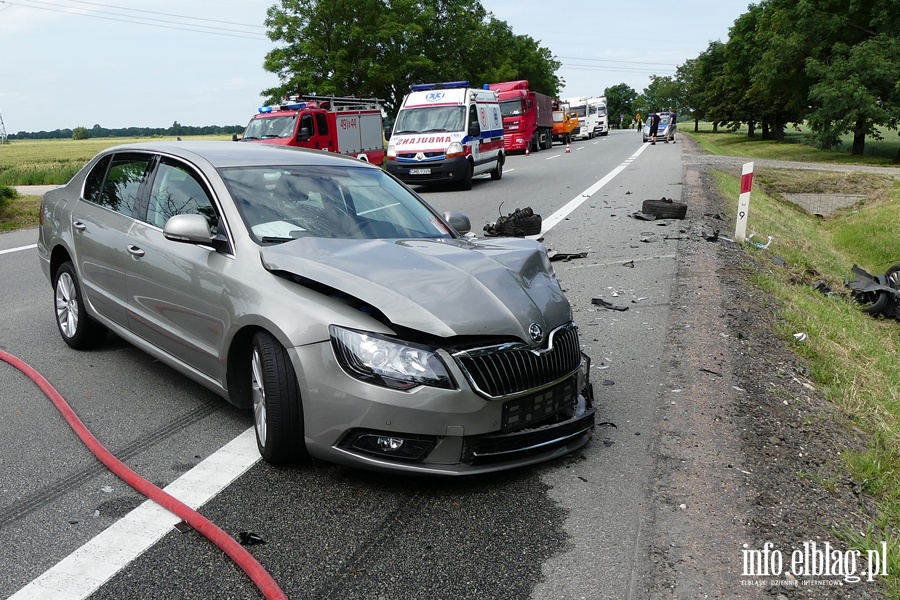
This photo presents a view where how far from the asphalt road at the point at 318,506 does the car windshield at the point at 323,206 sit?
1.16m

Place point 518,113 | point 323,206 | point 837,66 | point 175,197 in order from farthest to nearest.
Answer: point 518,113, point 837,66, point 175,197, point 323,206

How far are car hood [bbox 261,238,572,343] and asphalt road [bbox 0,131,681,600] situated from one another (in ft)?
2.55

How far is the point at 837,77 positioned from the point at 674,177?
1910 cm

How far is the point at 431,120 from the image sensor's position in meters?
21.6

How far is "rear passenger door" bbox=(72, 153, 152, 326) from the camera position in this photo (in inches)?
206


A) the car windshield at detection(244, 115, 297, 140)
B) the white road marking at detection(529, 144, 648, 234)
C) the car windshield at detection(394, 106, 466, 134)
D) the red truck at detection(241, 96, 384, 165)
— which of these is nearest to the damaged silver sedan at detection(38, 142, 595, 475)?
the white road marking at detection(529, 144, 648, 234)

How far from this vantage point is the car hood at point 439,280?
3.64m

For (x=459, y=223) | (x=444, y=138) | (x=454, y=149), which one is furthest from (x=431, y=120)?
(x=459, y=223)

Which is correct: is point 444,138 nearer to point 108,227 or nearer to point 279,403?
point 108,227

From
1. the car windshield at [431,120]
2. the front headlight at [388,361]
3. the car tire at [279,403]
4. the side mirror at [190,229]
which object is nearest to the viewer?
the front headlight at [388,361]

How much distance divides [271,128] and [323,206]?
17.8 metres

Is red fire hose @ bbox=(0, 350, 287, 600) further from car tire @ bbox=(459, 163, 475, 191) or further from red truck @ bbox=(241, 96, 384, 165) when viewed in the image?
car tire @ bbox=(459, 163, 475, 191)

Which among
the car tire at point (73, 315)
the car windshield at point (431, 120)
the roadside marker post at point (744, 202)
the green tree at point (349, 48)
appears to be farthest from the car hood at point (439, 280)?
the green tree at point (349, 48)

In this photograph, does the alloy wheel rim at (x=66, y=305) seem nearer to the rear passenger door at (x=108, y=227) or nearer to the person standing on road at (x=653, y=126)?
the rear passenger door at (x=108, y=227)
